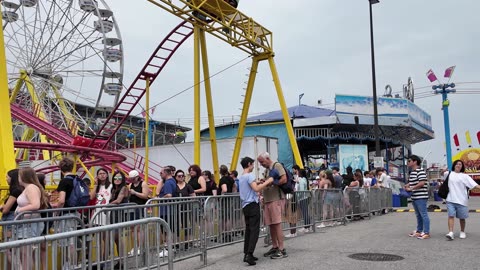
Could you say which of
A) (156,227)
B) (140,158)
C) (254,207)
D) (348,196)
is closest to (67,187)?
(156,227)

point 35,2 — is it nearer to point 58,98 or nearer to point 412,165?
point 58,98

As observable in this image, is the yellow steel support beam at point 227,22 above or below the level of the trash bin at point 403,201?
above

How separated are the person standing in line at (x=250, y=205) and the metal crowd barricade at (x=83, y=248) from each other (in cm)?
202

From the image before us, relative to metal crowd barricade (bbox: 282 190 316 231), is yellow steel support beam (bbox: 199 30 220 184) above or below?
above

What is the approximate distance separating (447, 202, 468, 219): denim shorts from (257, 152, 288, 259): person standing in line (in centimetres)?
400

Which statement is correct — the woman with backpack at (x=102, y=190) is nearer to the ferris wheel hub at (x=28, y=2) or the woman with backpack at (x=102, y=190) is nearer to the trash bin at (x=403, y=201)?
the ferris wheel hub at (x=28, y=2)

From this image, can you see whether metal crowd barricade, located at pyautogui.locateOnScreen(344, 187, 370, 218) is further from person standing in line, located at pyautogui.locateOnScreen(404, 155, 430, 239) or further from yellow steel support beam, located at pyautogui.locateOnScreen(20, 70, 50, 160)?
yellow steel support beam, located at pyautogui.locateOnScreen(20, 70, 50, 160)

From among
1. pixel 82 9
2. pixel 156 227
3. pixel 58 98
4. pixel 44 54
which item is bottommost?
pixel 156 227

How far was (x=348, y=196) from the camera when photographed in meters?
14.4

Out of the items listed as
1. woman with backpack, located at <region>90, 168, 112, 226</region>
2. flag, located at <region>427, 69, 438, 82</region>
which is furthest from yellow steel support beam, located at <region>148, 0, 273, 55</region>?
flag, located at <region>427, 69, 438, 82</region>

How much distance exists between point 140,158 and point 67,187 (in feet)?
65.1

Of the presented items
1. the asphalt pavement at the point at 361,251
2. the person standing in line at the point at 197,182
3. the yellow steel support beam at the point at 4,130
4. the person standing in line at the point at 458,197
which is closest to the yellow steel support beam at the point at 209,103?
the asphalt pavement at the point at 361,251

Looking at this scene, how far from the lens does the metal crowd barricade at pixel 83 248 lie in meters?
3.76

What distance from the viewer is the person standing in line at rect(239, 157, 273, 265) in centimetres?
784
